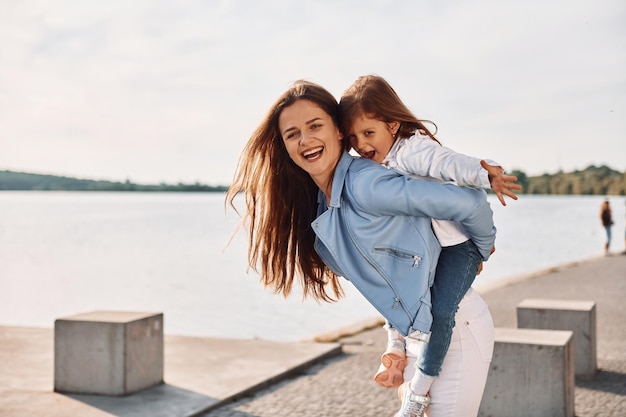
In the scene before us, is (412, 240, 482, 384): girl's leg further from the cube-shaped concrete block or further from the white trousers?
the cube-shaped concrete block

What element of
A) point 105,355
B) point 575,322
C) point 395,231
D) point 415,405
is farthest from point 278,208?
point 575,322

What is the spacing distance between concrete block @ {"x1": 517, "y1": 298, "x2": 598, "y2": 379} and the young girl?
5.69 meters

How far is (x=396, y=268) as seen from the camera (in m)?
2.85

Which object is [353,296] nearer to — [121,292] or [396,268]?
[121,292]

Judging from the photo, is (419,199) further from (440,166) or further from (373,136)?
(373,136)

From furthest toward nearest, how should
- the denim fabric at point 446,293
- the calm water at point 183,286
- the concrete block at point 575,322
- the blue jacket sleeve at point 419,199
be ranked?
the calm water at point 183,286 < the concrete block at point 575,322 < the denim fabric at point 446,293 < the blue jacket sleeve at point 419,199

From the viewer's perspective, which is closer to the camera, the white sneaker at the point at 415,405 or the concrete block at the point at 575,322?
the white sneaker at the point at 415,405

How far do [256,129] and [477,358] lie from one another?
1.19 metres

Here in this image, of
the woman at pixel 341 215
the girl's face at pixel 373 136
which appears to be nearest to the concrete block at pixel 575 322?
the woman at pixel 341 215

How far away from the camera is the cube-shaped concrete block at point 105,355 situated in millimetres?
7430

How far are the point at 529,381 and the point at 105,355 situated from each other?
3.55 m

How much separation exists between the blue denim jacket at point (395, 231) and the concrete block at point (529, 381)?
403cm

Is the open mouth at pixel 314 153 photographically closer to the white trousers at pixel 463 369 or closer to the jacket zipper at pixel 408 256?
the jacket zipper at pixel 408 256

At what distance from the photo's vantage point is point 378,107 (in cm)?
308
